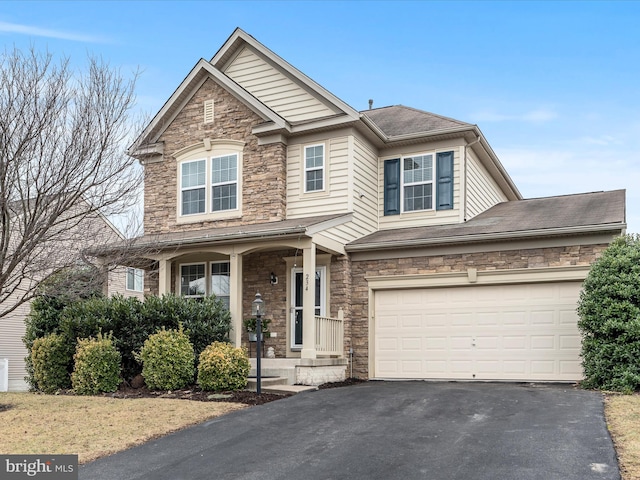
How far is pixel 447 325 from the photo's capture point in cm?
1470

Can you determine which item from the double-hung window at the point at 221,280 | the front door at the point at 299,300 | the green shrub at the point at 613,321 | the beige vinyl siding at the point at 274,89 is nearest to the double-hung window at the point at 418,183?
the beige vinyl siding at the point at 274,89

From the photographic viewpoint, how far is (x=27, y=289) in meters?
17.2

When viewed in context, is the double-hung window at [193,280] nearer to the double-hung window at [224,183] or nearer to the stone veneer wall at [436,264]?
the double-hung window at [224,183]

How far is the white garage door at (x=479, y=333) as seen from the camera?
13.6 m

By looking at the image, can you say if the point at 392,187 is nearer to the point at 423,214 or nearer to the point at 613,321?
the point at 423,214

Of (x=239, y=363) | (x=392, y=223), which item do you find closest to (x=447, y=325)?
(x=392, y=223)

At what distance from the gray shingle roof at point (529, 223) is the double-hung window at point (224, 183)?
11.4ft

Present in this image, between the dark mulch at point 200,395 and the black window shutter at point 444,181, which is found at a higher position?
the black window shutter at point 444,181

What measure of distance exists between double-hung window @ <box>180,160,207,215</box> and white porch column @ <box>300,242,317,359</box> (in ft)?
14.3

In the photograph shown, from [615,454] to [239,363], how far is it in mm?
7295

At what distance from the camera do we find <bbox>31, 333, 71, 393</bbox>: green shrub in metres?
14.2

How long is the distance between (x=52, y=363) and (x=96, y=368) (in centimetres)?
165

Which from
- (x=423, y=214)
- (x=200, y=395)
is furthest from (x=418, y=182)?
(x=200, y=395)

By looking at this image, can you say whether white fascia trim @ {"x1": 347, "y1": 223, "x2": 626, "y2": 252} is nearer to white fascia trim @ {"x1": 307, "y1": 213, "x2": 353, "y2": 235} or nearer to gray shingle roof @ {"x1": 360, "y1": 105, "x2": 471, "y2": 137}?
white fascia trim @ {"x1": 307, "y1": 213, "x2": 353, "y2": 235}
